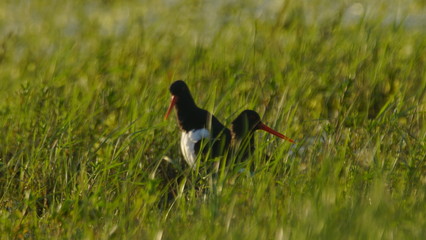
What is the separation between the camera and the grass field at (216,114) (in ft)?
14.9

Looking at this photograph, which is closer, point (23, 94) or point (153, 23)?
point (23, 94)

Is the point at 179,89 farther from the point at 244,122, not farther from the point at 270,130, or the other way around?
the point at 270,130

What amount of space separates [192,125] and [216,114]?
0.26 m

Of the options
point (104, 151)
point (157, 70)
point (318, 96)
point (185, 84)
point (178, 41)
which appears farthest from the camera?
point (178, 41)

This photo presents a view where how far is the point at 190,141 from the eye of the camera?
607 cm

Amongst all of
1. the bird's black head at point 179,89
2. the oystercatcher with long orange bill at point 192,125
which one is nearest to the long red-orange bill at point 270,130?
the oystercatcher with long orange bill at point 192,125

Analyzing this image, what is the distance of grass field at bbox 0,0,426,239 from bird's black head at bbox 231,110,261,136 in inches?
4.4

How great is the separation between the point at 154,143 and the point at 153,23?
2.45m

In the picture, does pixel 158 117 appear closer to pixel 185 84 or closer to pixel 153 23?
pixel 185 84

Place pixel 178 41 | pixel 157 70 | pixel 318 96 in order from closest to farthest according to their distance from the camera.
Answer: pixel 318 96
pixel 157 70
pixel 178 41

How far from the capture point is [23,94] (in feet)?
20.7

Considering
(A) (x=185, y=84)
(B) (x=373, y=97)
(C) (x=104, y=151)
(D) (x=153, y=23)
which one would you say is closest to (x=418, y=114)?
(B) (x=373, y=97)

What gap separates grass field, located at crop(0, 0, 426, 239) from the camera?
454 cm

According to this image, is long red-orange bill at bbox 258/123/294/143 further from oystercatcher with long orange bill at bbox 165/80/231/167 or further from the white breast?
the white breast
